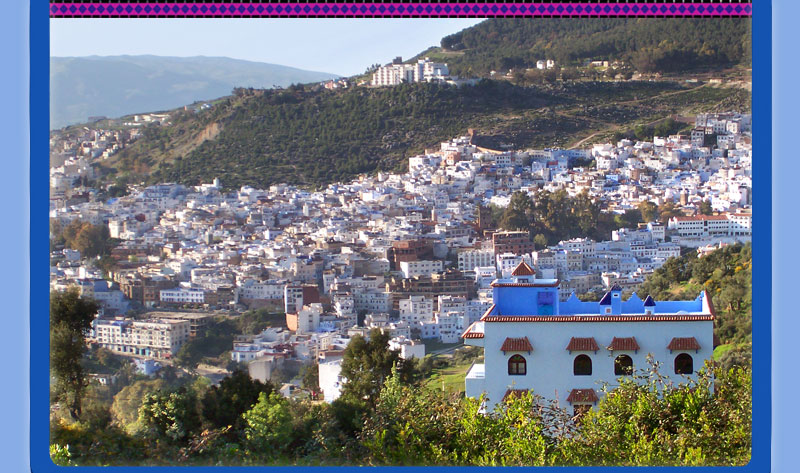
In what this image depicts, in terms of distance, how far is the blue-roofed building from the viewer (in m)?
5.43

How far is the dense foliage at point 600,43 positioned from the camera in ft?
17.1

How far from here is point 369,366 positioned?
572 centimetres

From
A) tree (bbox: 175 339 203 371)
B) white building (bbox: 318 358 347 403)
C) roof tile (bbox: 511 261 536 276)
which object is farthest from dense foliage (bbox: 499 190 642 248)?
tree (bbox: 175 339 203 371)

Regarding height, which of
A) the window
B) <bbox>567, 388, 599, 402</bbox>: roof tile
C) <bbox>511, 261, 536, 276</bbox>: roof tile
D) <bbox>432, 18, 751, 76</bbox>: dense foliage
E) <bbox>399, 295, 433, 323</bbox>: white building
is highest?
<bbox>432, 18, 751, 76</bbox>: dense foliage

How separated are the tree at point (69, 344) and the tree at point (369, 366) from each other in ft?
4.63

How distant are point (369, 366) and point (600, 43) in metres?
2.21

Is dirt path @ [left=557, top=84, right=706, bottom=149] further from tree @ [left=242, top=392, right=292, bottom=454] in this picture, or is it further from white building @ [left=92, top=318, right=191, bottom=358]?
white building @ [left=92, top=318, right=191, bottom=358]

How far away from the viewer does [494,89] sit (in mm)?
6090

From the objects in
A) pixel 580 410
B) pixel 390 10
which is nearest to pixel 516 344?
pixel 580 410

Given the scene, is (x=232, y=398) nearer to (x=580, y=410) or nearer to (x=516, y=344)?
(x=516, y=344)

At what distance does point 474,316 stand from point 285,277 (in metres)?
1.11

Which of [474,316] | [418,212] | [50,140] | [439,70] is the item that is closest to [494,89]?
[439,70]

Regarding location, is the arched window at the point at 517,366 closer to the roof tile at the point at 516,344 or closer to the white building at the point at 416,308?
the roof tile at the point at 516,344

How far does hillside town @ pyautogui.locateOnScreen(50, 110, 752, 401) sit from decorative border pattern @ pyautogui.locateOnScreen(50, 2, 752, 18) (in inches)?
31.2
